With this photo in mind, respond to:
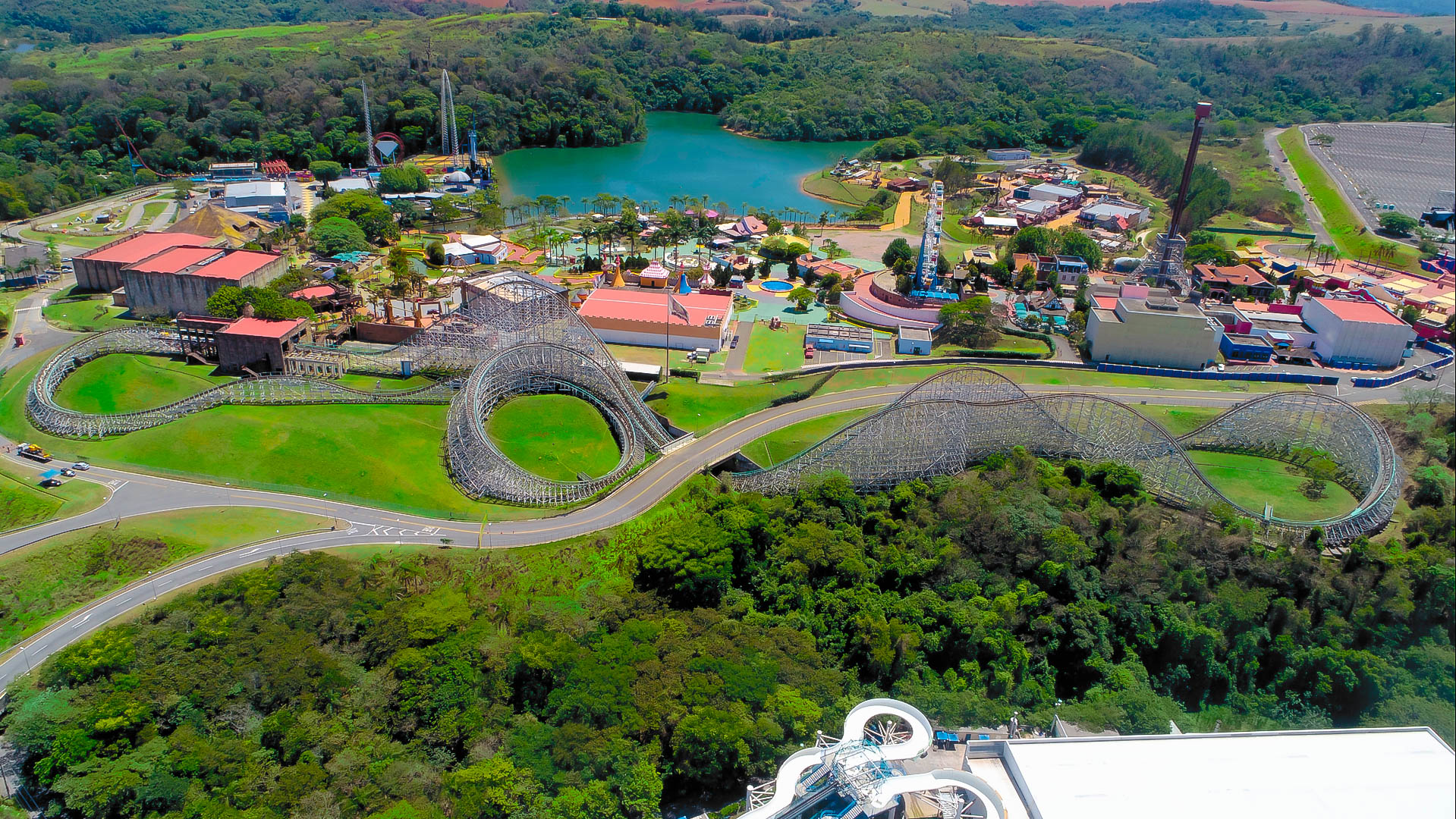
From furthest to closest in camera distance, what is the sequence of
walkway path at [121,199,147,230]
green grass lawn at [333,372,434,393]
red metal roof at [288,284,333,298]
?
walkway path at [121,199,147,230]
red metal roof at [288,284,333,298]
green grass lawn at [333,372,434,393]

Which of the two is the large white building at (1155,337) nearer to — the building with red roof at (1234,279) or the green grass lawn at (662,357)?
the building with red roof at (1234,279)

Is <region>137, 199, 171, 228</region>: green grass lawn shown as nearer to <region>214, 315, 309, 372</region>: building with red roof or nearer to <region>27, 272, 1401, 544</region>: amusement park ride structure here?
<region>27, 272, 1401, 544</region>: amusement park ride structure

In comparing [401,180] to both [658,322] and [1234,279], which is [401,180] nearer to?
[658,322]

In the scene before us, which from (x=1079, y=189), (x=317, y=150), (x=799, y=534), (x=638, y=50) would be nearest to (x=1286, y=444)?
(x=799, y=534)

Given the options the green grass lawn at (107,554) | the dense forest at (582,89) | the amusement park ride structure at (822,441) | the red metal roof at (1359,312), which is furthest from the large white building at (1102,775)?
the dense forest at (582,89)

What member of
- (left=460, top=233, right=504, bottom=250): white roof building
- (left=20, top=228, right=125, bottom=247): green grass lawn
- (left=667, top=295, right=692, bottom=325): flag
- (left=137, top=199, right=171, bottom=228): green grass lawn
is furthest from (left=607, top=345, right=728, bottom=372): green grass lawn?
(left=137, top=199, right=171, bottom=228): green grass lawn

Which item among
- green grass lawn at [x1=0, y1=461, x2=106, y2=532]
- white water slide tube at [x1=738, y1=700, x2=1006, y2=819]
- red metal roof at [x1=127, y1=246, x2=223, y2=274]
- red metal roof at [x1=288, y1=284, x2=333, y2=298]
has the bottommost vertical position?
green grass lawn at [x1=0, y1=461, x2=106, y2=532]
